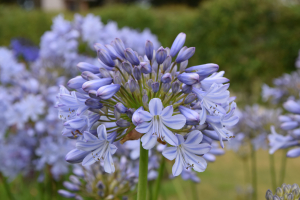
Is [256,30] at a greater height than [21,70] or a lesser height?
lesser

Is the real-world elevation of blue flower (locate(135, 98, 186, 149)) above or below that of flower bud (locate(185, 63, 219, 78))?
below

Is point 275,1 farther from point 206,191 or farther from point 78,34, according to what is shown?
point 78,34

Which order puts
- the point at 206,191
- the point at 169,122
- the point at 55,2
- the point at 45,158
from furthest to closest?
the point at 55,2
the point at 206,191
the point at 45,158
the point at 169,122

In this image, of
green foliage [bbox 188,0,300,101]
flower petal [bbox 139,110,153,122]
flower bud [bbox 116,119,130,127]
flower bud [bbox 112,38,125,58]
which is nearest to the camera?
flower petal [bbox 139,110,153,122]

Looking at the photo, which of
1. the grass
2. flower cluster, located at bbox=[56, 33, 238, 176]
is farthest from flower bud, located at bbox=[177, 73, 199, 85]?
the grass

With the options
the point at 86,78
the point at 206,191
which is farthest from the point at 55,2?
the point at 86,78

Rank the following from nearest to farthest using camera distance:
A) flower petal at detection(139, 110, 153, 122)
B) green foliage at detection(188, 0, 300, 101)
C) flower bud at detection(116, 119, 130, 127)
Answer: flower petal at detection(139, 110, 153, 122) → flower bud at detection(116, 119, 130, 127) → green foliage at detection(188, 0, 300, 101)

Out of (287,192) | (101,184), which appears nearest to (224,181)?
(101,184)

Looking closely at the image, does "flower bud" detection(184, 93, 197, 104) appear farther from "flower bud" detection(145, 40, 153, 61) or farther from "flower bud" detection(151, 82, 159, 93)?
"flower bud" detection(145, 40, 153, 61)
